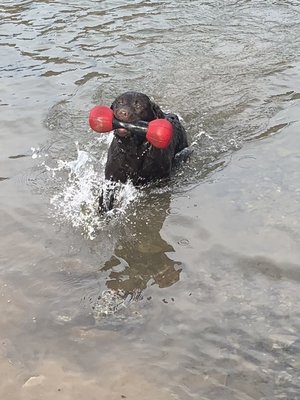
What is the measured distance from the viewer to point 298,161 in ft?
20.4

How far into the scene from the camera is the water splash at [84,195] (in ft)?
18.1

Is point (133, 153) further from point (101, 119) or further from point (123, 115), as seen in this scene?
point (101, 119)

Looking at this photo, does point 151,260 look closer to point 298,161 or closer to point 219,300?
point 219,300

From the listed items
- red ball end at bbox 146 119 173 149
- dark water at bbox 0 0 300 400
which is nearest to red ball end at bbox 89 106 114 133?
red ball end at bbox 146 119 173 149

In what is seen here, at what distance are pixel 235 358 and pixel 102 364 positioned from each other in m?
0.85

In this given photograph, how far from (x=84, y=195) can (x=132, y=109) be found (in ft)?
3.78

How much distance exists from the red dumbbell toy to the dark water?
87 centimetres

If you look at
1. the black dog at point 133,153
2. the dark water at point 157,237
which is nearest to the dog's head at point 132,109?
the black dog at point 133,153

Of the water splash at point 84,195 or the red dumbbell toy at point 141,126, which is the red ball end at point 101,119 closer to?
the red dumbbell toy at point 141,126

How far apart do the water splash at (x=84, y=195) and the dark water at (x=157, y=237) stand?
0.02 metres

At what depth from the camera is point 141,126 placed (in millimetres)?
5148

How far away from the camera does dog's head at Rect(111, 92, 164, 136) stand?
5.24 meters

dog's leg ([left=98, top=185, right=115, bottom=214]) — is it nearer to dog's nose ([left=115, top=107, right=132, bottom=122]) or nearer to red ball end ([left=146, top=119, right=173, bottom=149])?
dog's nose ([left=115, top=107, right=132, bottom=122])

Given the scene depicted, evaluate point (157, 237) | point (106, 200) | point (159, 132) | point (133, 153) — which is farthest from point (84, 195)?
point (159, 132)
